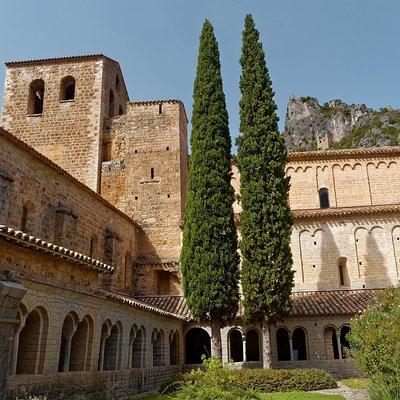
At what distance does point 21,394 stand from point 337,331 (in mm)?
15092

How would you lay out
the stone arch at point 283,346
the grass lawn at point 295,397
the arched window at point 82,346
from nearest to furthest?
the arched window at point 82,346, the grass lawn at point 295,397, the stone arch at point 283,346

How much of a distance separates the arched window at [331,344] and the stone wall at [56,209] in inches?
396

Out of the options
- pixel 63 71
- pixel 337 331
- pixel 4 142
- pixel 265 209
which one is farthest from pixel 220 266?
pixel 63 71

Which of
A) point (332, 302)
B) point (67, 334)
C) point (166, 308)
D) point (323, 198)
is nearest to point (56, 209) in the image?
point (166, 308)

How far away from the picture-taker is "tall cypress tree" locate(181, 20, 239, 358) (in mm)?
17719

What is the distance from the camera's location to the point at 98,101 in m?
27.2

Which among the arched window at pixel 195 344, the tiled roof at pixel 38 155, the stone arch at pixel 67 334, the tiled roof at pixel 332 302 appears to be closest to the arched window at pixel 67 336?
the stone arch at pixel 67 334

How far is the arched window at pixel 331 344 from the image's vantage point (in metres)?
20.6

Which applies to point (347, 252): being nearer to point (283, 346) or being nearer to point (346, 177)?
point (346, 177)

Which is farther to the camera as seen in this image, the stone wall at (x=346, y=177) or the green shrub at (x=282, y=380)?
the stone wall at (x=346, y=177)

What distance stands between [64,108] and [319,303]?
59.1 feet

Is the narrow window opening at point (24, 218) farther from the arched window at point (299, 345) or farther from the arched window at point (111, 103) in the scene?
the arched window at point (111, 103)

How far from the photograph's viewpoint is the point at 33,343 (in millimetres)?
10023

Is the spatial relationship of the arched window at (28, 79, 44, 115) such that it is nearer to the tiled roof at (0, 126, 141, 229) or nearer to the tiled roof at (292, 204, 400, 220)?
the tiled roof at (0, 126, 141, 229)
